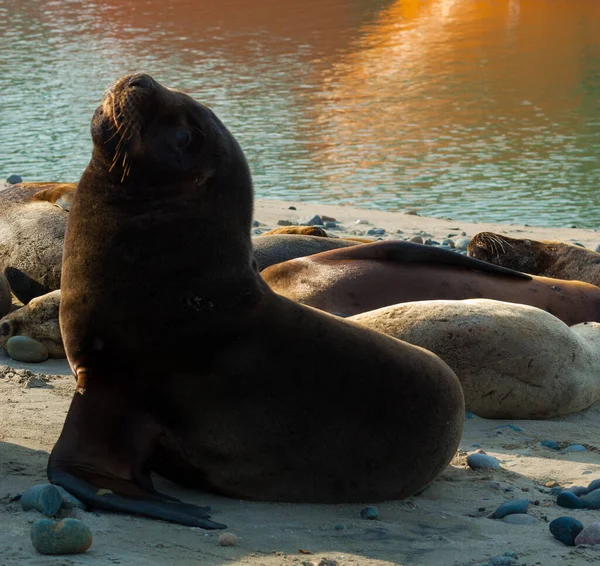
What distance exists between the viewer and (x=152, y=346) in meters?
3.87

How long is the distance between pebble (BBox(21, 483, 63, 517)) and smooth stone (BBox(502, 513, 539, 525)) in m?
1.56

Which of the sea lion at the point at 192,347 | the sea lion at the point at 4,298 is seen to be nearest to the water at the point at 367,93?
the sea lion at the point at 4,298

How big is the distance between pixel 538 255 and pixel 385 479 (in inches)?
196

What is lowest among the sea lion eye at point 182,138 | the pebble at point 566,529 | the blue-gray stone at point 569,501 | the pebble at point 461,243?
the pebble at point 461,243

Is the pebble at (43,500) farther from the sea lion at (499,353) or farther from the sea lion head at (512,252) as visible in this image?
the sea lion head at (512,252)

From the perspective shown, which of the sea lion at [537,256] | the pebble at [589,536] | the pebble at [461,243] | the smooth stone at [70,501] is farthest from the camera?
the pebble at [461,243]

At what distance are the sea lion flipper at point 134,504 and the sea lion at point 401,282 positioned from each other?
2.96 metres

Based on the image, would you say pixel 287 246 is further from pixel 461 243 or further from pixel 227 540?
pixel 227 540

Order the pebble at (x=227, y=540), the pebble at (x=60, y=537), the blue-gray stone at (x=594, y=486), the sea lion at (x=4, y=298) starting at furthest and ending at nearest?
the sea lion at (x=4, y=298) < the blue-gray stone at (x=594, y=486) < the pebble at (x=227, y=540) < the pebble at (x=60, y=537)

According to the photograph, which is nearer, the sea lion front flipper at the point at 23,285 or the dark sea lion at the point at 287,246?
the dark sea lion at the point at 287,246

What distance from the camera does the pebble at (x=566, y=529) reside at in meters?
3.70

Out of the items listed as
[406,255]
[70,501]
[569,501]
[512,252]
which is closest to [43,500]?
[70,501]

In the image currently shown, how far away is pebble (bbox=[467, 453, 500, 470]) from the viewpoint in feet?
15.3

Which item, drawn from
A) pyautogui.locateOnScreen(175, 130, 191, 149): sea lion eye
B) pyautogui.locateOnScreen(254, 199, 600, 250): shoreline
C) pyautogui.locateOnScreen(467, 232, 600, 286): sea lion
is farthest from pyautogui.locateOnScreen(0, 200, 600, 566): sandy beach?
pyautogui.locateOnScreen(254, 199, 600, 250): shoreline
